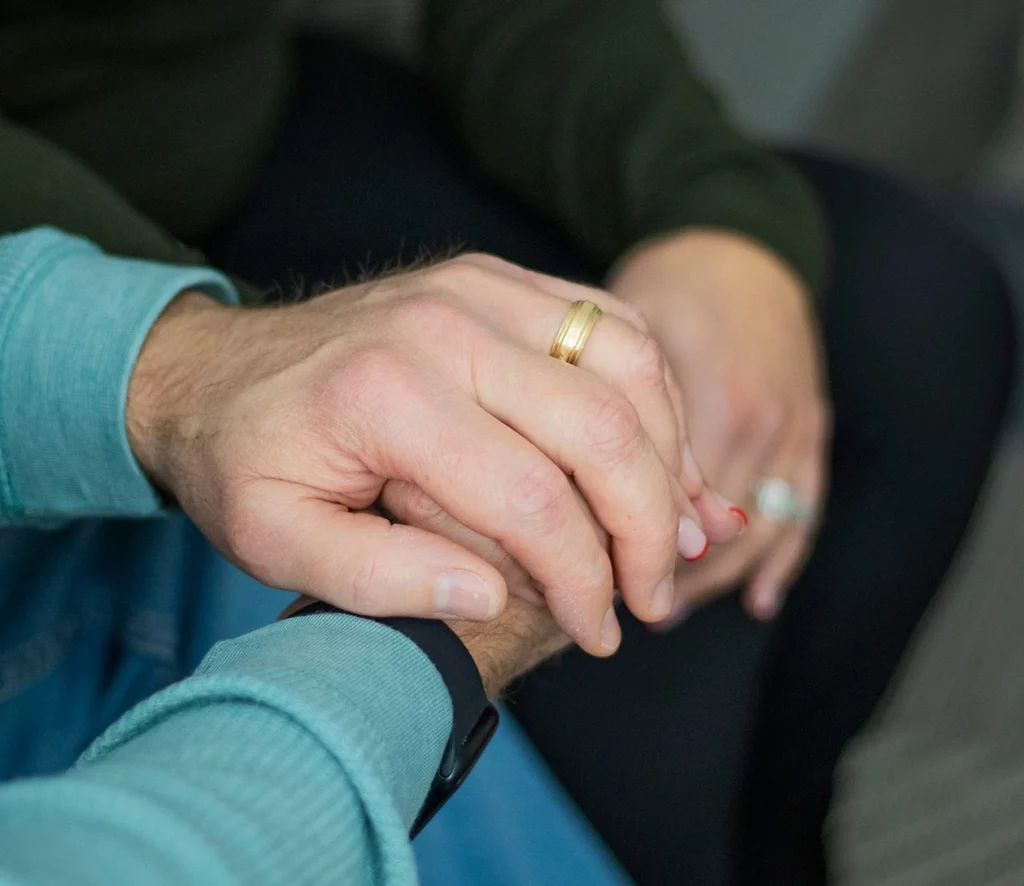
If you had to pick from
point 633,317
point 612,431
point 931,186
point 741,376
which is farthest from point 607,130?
point 931,186

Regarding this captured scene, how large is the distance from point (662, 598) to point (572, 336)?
0.13m

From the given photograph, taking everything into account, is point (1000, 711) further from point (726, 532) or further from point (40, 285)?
point (40, 285)

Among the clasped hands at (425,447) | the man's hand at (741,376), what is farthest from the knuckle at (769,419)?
the clasped hands at (425,447)

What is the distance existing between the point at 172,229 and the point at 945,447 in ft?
2.16

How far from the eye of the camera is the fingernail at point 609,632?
442 millimetres

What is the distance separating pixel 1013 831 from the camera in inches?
42.4

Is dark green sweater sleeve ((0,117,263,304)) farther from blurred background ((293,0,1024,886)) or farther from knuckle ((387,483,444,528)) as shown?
blurred background ((293,0,1024,886))

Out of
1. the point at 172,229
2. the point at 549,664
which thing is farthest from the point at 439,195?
the point at 549,664

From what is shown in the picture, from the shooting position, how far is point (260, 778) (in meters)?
0.28

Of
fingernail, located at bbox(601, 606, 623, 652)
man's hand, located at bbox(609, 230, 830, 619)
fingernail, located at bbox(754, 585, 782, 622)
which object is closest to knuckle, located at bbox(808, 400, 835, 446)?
man's hand, located at bbox(609, 230, 830, 619)

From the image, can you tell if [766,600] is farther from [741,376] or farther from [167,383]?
[167,383]

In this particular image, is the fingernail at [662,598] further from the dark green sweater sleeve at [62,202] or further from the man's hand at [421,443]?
the dark green sweater sleeve at [62,202]

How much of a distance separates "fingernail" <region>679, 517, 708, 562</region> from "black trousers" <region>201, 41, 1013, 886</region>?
0.66 feet

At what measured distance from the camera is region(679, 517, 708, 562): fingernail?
0.50 m
